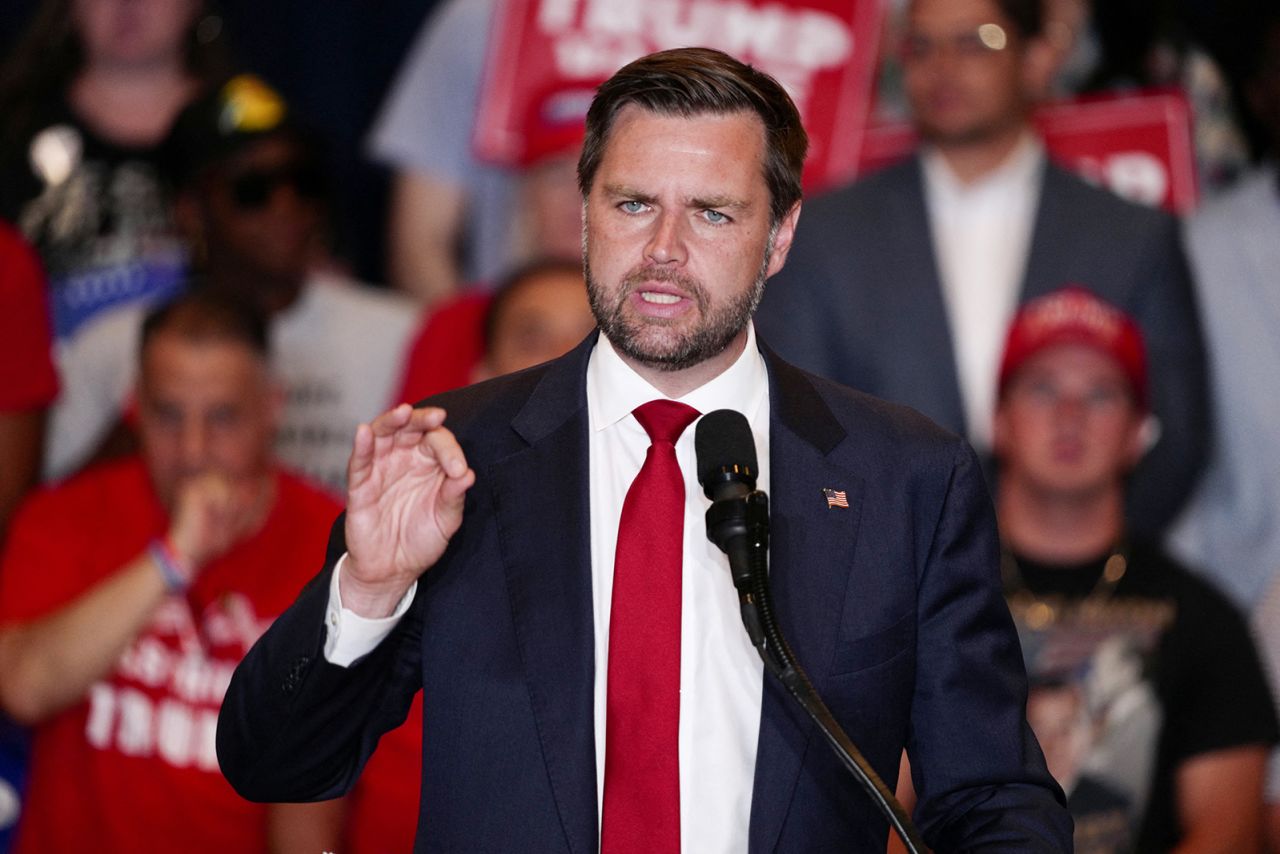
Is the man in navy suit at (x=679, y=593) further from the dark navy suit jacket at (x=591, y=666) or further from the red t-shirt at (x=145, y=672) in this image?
the red t-shirt at (x=145, y=672)

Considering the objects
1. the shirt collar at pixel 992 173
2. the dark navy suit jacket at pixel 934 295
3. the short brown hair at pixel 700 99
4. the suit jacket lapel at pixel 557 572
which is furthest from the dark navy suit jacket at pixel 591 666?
the shirt collar at pixel 992 173

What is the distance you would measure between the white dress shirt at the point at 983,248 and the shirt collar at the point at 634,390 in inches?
84.0

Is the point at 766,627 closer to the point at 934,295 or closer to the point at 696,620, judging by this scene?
the point at 696,620

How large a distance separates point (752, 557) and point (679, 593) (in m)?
0.17

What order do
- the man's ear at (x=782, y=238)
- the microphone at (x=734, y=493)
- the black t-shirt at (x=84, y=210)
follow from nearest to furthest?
the microphone at (x=734, y=493) < the man's ear at (x=782, y=238) < the black t-shirt at (x=84, y=210)

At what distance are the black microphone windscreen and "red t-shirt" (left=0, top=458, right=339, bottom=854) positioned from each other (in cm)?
177

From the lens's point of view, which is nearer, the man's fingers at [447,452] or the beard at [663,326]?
the man's fingers at [447,452]

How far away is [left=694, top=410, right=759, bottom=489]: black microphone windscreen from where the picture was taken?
6.29 ft

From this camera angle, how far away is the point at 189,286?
4613mm

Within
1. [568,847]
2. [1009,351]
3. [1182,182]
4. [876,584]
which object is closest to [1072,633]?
[1009,351]

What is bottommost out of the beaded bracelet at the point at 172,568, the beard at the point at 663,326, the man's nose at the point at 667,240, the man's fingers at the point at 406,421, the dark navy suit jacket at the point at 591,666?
the beaded bracelet at the point at 172,568

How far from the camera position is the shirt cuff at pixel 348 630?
195 cm

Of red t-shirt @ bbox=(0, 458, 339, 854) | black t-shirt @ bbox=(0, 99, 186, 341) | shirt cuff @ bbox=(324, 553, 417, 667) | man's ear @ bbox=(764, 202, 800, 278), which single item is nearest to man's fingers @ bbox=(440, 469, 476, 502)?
shirt cuff @ bbox=(324, 553, 417, 667)

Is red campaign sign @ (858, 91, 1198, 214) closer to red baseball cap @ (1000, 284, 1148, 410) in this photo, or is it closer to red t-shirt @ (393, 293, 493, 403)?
red baseball cap @ (1000, 284, 1148, 410)
